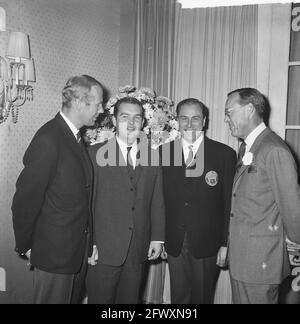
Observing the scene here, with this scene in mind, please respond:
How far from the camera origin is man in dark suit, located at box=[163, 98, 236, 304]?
2660 mm

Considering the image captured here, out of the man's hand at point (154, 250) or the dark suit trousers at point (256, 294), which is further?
the man's hand at point (154, 250)

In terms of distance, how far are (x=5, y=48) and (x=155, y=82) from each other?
1.64 meters

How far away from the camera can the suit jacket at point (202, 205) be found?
8.70ft

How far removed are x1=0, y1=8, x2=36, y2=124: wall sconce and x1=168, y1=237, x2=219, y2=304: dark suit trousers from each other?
1.73 metres

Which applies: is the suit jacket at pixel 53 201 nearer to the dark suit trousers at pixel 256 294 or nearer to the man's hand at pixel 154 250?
the man's hand at pixel 154 250

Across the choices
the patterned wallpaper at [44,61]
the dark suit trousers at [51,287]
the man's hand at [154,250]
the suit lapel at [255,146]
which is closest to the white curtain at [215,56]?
the patterned wallpaper at [44,61]

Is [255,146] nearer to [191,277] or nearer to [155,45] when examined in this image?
[191,277]

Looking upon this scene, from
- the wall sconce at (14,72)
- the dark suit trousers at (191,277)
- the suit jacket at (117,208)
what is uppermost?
the wall sconce at (14,72)

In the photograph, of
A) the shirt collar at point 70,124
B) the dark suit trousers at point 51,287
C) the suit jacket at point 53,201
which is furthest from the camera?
the shirt collar at point 70,124

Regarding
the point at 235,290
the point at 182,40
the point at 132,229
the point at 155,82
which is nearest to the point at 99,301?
the point at 132,229

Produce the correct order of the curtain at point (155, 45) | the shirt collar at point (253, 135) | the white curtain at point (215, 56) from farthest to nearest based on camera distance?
the curtain at point (155, 45) → the white curtain at point (215, 56) → the shirt collar at point (253, 135)

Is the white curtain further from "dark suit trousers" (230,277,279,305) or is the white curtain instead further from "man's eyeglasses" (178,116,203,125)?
"dark suit trousers" (230,277,279,305)

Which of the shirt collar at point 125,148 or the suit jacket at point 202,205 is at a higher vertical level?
the shirt collar at point 125,148

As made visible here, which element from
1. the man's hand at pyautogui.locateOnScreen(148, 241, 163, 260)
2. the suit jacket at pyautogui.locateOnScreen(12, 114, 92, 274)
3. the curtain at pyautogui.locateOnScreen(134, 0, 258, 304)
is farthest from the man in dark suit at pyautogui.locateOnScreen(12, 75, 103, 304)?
the curtain at pyautogui.locateOnScreen(134, 0, 258, 304)
